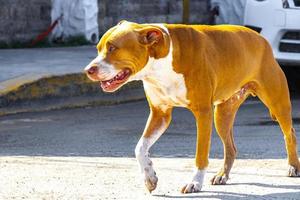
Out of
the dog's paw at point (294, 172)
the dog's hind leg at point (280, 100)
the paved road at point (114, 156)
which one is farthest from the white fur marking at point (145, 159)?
the dog's paw at point (294, 172)

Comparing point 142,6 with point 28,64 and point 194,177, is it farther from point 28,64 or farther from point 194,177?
point 194,177

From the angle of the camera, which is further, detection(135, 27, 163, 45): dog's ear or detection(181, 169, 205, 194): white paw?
detection(181, 169, 205, 194): white paw

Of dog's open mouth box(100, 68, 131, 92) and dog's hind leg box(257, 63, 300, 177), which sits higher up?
dog's open mouth box(100, 68, 131, 92)

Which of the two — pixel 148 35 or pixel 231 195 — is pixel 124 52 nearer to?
pixel 148 35

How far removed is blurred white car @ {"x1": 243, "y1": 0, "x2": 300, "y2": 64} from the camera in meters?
11.7

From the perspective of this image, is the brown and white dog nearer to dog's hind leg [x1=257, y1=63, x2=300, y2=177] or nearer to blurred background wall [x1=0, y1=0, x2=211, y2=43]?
dog's hind leg [x1=257, y1=63, x2=300, y2=177]

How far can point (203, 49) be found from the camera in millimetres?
6223

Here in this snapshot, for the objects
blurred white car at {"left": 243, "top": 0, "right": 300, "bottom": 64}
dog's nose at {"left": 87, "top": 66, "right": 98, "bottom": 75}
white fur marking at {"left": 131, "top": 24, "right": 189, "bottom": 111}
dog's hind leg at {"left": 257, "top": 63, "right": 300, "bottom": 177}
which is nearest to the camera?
dog's nose at {"left": 87, "top": 66, "right": 98, "bottom": 75}

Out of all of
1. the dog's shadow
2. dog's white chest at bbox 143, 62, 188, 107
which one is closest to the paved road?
the dog's shadow

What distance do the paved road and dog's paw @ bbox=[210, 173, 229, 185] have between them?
3.3 inches

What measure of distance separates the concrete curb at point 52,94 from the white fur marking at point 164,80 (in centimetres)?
465

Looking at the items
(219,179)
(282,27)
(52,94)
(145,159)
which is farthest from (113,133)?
(282,27)

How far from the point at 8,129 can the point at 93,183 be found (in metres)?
3.02

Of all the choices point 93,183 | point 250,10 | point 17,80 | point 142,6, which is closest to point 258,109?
point 250,10
